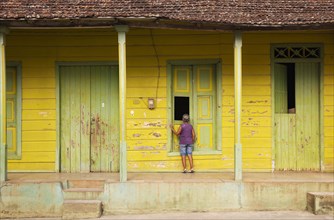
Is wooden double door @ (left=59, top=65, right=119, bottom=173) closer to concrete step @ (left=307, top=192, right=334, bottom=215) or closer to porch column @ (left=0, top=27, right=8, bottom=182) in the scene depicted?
porch column @ (left=0, top=27, right=8, bottom=182)

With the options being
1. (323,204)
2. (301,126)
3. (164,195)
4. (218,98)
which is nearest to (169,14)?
(218,98)

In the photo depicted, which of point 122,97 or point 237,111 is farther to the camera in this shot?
point 237,111

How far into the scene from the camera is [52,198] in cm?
915

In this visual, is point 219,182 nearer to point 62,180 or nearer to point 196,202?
point 196,202

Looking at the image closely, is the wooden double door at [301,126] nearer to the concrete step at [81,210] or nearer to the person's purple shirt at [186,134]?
the person's purple shirt at [186,134]

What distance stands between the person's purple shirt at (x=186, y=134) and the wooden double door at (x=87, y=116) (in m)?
1.73

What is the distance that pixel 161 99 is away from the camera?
11.0 metres

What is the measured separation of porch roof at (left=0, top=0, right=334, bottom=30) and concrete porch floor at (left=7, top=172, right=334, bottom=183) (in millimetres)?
3264

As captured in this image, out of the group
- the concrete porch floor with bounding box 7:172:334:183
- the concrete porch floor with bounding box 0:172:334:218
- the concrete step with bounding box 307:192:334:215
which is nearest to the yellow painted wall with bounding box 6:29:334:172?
the concrete porch floor with bounding box 7:172:334:183

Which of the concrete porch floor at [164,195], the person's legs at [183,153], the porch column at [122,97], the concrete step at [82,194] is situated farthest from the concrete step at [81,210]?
the person's legs at [183,153]

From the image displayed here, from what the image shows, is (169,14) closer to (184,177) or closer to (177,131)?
(177,131)

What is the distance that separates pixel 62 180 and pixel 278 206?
460 centimetres

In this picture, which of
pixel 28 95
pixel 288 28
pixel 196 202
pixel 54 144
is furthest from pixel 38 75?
pixel 288 28

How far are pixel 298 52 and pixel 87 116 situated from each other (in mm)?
5470
